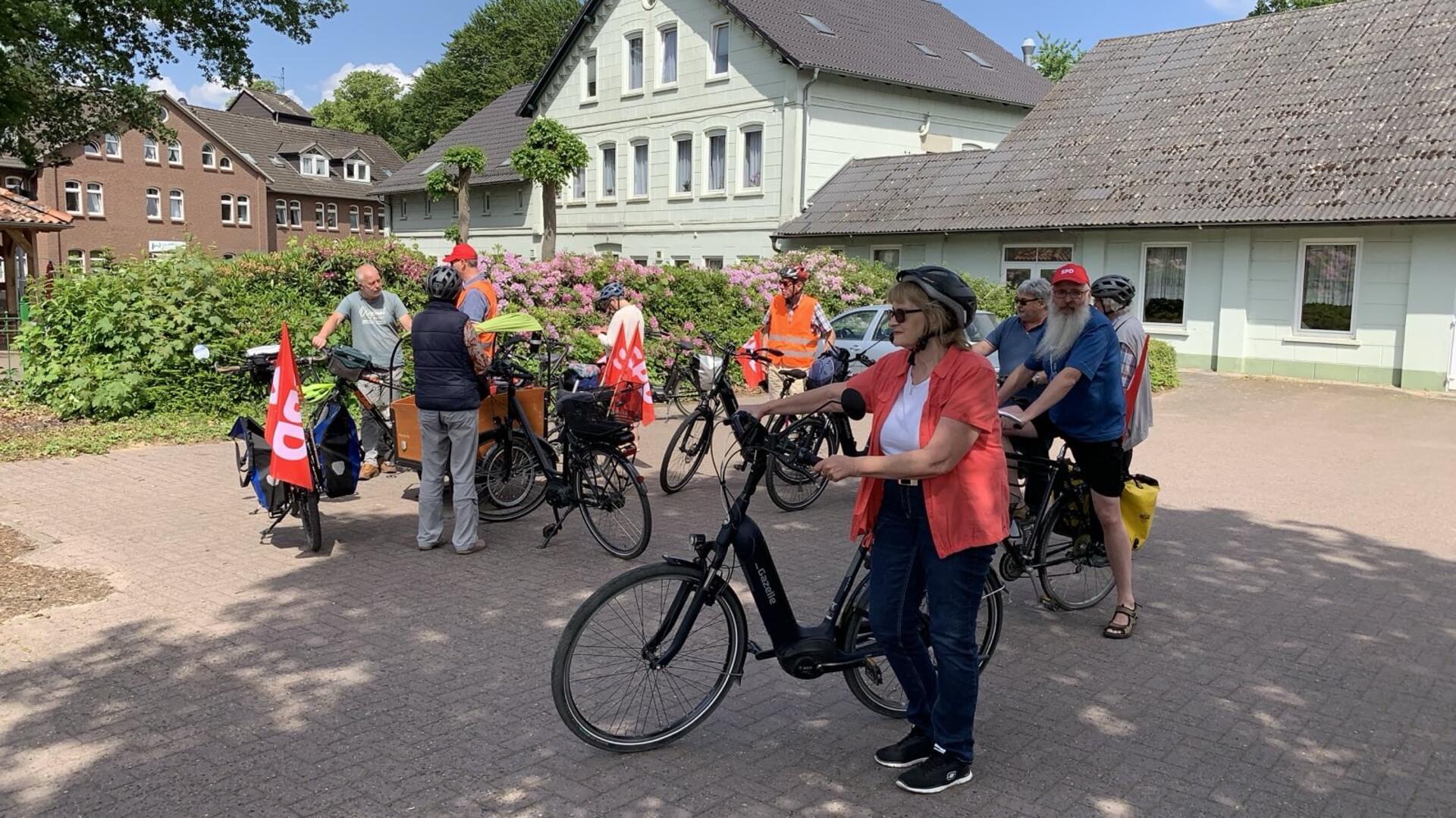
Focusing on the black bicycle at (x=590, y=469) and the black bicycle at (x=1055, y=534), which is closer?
the black bicycle at (x=1055, y=534)

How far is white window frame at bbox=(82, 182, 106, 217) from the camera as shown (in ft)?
175

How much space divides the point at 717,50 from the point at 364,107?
2365 inches

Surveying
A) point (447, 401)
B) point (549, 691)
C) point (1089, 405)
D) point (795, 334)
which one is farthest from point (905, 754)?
point (795, 334)

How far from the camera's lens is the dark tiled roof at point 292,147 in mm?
66125

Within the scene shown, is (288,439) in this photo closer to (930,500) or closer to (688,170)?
(930,500)

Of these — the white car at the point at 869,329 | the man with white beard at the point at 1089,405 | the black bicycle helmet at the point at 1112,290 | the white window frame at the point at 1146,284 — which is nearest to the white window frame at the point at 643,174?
the white window frame at the point at 1146,284

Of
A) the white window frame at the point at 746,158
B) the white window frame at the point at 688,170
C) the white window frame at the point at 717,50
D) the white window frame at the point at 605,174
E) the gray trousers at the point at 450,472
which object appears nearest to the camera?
the gray trousers at the point at 450,472

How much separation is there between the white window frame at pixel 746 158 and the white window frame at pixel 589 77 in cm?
712

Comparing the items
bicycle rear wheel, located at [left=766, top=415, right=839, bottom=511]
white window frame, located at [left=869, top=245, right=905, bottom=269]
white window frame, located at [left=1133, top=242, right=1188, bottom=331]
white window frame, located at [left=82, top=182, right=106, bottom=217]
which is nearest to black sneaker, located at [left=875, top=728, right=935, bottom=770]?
bicycle rear wheel, located at [left=766, top=415, right=839, bottom=511]

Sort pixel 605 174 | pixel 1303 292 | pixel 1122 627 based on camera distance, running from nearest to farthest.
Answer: pixel 1122 627
pixel 1303 292
pixel 605 174

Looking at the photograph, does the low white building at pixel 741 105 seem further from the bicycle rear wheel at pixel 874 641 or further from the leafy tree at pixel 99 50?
the bicycle rear wheel at pixel 874 641

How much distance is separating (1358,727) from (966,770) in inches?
74.2

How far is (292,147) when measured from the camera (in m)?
68.1

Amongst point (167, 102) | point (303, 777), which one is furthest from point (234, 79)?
point (167, 102)
